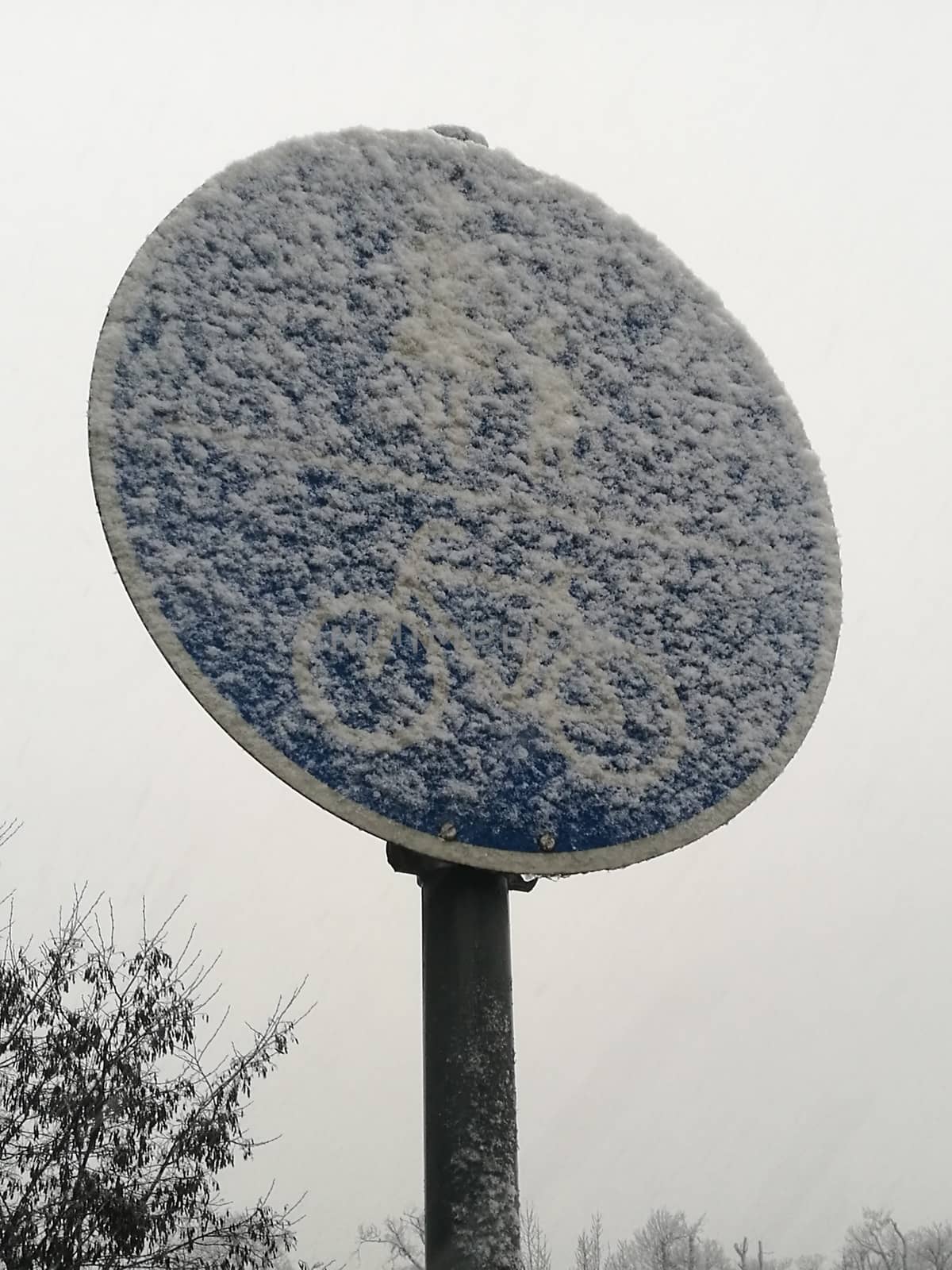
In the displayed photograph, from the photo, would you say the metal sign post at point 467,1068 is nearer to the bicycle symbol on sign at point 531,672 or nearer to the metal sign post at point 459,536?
the metal sign post at point 459,536

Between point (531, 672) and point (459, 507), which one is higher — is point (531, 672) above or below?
below

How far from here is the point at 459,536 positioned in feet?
3.33

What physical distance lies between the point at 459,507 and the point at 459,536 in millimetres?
27

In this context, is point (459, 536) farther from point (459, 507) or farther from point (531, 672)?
point (531, 672)

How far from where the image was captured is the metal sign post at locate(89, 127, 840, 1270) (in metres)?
0.93

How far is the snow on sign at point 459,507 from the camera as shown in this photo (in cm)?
94

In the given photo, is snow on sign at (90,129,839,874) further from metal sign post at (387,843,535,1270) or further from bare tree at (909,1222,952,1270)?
bare tree at (909,1222,952,1270)

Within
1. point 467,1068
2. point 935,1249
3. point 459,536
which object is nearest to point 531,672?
point 459,536

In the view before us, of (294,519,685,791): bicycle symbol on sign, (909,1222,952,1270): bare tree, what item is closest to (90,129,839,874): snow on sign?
(294,519,685,791): bicycle symbol on sign

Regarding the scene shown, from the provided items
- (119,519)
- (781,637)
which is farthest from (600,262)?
(119,519)

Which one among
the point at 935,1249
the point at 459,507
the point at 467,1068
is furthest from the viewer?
the point at 935,1249

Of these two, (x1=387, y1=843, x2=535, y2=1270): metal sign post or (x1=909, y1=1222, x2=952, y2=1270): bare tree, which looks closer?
(x1=387, y1=843, x2=535, y2=1270): metal sign post

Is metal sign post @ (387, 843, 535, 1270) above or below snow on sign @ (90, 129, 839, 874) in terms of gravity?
Answer: below

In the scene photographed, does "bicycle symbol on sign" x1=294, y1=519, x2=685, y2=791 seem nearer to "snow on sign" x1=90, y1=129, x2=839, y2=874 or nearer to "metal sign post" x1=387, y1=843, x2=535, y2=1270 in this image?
"snow on sign" x1=90, y1=129, x2=839, y2=874
